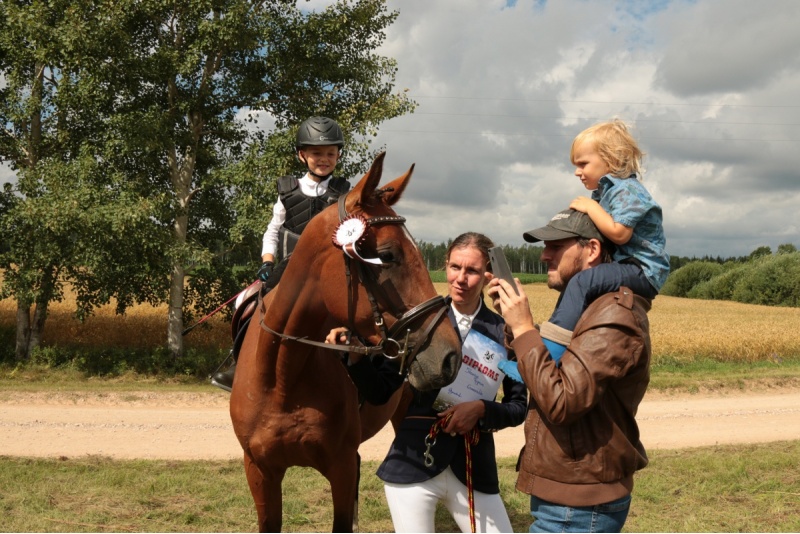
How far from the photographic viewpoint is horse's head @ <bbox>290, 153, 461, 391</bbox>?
9.09 ft

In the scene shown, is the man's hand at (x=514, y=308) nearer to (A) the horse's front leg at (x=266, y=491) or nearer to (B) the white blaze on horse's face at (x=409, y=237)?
(B) the white blaze on horse's face at (x=409, y=237)

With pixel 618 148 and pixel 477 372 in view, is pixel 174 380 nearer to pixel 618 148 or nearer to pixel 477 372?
pixel 477 372

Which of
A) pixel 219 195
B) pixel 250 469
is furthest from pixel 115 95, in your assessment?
pixel 250 469

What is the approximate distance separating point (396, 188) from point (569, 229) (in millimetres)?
1098

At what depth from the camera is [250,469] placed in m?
4.02

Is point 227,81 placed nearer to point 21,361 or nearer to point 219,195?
point 219,195

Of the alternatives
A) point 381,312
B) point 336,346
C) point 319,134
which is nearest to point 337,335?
point 336,346

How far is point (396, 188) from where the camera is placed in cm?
327

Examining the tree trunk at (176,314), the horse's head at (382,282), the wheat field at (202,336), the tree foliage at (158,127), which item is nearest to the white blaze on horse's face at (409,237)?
the horse's head at (382,282)

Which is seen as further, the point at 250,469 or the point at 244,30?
the point at 244,30

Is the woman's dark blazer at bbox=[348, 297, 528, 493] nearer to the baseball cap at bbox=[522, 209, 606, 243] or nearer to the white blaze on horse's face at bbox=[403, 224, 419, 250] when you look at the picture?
the white blaze on horse's face at bbox=[403, 224, 419, 250]

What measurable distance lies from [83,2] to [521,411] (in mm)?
13853

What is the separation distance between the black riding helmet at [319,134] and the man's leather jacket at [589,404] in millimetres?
3122

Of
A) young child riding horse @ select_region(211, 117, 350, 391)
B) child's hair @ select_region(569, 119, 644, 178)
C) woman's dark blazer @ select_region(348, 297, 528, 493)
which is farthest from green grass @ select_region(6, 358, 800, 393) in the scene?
child's hair @ select_region(569, 119, 644, 178)
